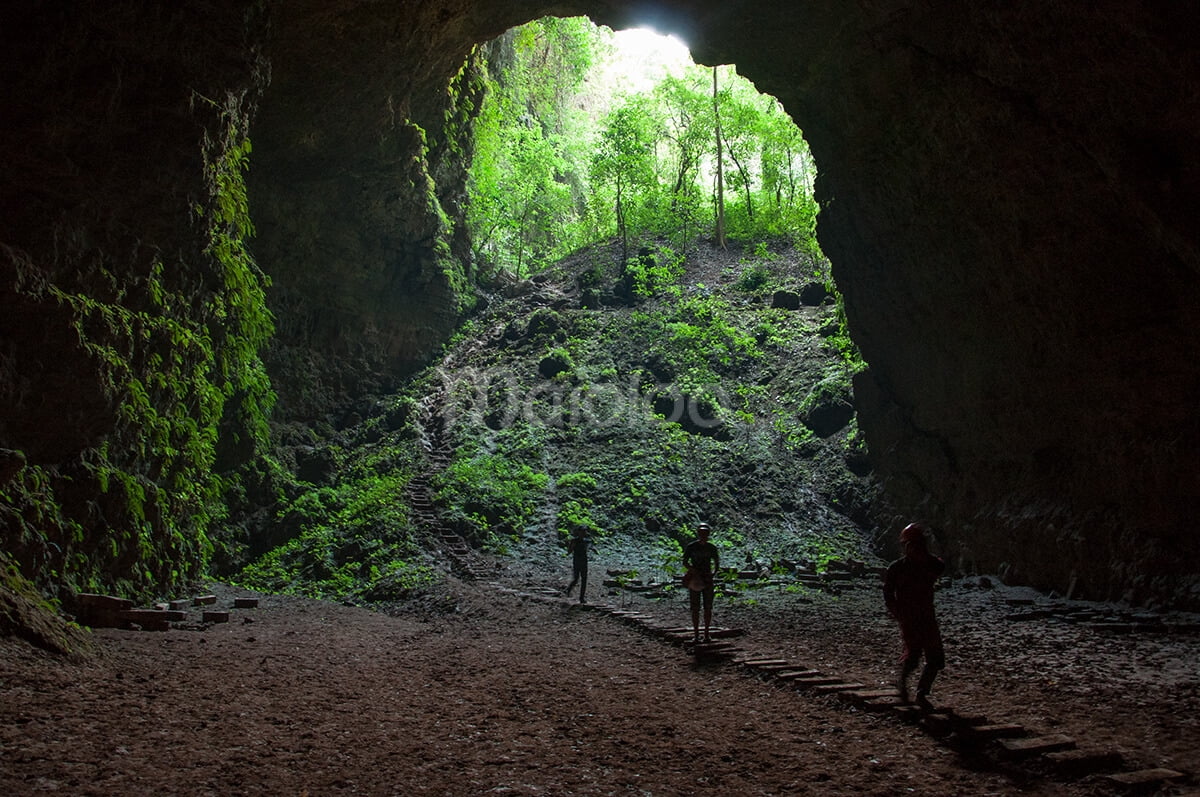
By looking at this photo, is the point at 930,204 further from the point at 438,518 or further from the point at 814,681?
the point at 438,518

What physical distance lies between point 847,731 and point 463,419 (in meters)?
21.0

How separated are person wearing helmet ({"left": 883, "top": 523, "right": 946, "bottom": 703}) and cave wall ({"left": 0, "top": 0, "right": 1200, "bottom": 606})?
670 cm

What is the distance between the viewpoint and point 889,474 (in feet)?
59.6

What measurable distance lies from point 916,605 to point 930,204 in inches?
416

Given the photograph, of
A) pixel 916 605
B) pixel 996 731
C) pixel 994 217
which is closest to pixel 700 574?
pixel 916 605

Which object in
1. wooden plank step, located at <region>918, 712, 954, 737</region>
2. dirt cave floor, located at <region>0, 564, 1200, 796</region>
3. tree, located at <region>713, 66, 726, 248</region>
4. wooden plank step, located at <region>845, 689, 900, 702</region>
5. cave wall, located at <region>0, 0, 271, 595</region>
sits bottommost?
dirt cave floor, located at <region>0, 564, 1200, 796</region>

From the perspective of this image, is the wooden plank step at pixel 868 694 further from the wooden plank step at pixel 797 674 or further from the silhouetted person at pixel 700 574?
the silhouetted person at pixel 700 574

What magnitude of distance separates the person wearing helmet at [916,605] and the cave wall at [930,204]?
264 inches

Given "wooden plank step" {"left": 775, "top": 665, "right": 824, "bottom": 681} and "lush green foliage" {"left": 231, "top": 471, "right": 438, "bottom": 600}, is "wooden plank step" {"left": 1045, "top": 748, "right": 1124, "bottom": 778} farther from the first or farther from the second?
"lush green foliage" {"left": 231, "top": 471, "right": 438, "bottom": 600}

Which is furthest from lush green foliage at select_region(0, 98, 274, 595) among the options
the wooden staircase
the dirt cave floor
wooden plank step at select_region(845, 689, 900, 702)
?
wooden plank step at select_region(845, 689, 900, 702)

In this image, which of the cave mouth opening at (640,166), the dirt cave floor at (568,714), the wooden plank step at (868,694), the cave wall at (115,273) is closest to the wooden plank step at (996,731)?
the dirt cave floor at (568,714)

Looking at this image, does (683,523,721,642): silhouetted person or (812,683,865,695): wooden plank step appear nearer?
(812,683,865,695): wooden plank step

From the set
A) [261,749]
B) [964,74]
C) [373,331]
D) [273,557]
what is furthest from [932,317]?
[373,331]

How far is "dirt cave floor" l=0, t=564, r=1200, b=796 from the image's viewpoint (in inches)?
171
